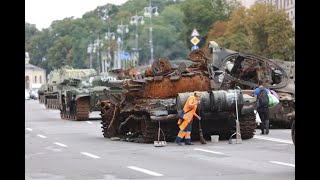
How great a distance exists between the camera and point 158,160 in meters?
18.6

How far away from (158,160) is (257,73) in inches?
572

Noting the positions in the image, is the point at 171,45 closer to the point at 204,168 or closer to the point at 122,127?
the point at 122,127

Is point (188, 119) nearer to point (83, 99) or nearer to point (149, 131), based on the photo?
point (149, 131)

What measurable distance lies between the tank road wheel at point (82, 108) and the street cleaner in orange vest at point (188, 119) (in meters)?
17.4

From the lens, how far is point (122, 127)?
25.9 m

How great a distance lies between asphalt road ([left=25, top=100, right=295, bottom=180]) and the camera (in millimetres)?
15523

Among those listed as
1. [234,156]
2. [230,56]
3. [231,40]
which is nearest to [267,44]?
[231,40]

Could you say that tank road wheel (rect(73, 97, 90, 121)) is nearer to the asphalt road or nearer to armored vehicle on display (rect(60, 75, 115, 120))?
armored vehicle on display (rect(60, 75, 115, 120))

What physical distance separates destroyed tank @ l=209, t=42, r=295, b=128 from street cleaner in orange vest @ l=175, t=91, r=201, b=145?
7.88 meters

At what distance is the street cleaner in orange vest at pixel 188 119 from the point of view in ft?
75.1

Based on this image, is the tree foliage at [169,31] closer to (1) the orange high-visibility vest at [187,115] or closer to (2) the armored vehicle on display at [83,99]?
(2) the armored vehicle on display at [83,99]
